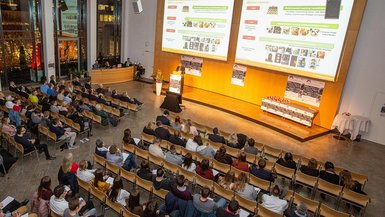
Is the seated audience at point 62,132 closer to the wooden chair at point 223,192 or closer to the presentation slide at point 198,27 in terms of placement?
the wooden chair at point 223,192

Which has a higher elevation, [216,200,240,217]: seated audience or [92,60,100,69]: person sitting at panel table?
[92,60,100,69]: person sitting at panel table

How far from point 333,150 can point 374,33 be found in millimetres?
4699

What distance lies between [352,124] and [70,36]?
1556 cm

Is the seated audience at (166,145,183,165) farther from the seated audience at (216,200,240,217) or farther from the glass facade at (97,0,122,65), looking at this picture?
the glass facade at (97,0,122,65)

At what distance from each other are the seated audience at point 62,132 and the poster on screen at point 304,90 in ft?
30.3

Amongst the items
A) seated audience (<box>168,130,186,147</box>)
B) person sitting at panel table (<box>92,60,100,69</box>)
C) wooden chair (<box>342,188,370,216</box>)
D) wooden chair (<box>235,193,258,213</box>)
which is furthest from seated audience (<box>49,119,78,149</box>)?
person sitting at panel table (<box>92,60,100,69</box>)

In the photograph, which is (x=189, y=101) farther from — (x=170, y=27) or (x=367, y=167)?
(x=367, y=167)

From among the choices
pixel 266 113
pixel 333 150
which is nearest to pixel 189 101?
pixel 266 113

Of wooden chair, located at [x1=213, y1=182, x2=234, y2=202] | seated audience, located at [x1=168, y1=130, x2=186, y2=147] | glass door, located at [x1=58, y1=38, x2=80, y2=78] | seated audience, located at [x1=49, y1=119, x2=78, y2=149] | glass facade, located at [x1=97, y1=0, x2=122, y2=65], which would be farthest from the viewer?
glass facade, located at [x1=97, y1=0, x2=122, y2=65]

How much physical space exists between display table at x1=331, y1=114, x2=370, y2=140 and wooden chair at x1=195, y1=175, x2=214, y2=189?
25.3 ft

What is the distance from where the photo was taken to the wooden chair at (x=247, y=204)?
217 inches

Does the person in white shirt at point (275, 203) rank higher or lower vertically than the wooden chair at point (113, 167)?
higher

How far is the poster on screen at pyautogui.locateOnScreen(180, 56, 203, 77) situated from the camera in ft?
52.9

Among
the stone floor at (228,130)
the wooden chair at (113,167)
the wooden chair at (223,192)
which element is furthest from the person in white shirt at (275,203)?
the wooden chair at (113,167)
